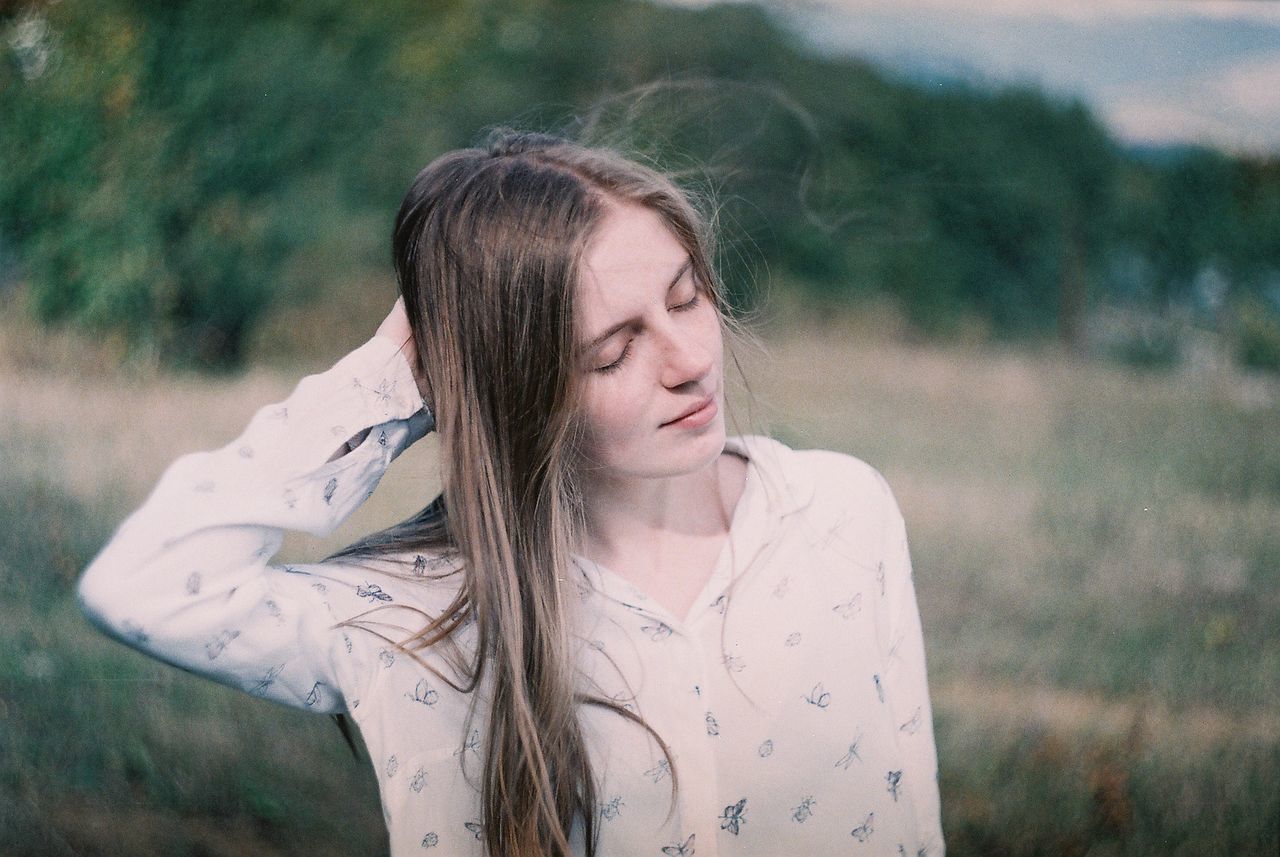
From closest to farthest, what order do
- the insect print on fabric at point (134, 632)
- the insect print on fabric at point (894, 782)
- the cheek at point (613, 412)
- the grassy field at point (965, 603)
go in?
the insect print on fabric at point (134, 632)
the cheek at point (613, 412)
the insect print on fabric at point (894, 782)
the grassy field at point (965, 603)

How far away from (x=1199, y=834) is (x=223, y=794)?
4.06ft

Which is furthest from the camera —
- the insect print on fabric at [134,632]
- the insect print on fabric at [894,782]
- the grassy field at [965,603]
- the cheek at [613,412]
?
the grassy field at [965,603]

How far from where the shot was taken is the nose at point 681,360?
93 cm

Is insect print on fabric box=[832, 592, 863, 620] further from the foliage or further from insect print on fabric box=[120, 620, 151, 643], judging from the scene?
the foliage

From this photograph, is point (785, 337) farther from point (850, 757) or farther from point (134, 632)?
point (134, 632)

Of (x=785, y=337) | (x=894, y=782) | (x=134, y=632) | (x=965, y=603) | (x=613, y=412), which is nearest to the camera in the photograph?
(x=134, y=632)

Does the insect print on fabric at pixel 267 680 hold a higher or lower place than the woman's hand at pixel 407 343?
lower

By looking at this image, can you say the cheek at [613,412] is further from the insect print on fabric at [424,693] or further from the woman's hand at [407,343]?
the insect print on fabric at [424,693]

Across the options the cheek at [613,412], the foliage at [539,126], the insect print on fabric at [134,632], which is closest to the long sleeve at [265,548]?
the insect print on fabric at [134,632]

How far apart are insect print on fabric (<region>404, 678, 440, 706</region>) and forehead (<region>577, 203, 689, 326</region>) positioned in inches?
13.0

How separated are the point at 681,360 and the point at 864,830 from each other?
0.46 m

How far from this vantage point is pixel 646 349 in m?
0.95

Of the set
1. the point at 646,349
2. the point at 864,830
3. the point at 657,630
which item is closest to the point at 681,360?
the point at 646,349

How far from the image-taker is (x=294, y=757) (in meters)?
1.49
